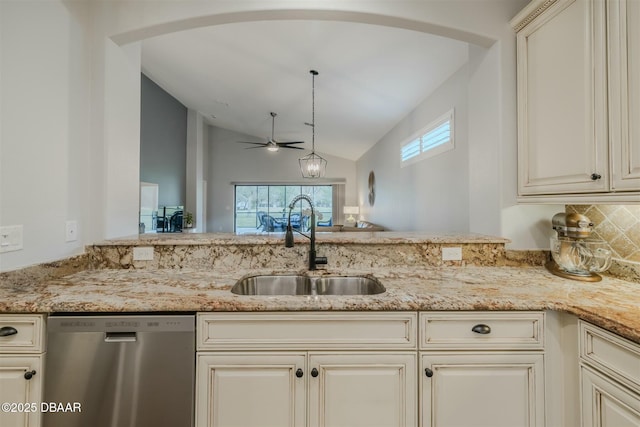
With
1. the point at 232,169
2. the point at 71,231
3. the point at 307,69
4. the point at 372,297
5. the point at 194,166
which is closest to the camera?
the point at 372,297

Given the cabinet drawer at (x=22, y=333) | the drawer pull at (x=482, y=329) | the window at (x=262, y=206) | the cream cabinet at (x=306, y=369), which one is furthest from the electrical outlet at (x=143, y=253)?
the window at (x=262, y=206)

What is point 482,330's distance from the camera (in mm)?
1115

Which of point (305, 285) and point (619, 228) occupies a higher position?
point (619, 228)

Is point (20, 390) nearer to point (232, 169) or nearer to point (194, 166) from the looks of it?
point (194, 166)

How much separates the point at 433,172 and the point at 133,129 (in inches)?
116

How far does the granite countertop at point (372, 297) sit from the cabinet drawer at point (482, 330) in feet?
0.13

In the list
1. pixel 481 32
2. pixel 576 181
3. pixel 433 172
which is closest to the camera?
pixel 576 181

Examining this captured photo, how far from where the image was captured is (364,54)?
8.87 ft

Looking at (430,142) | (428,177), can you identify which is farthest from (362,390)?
(430,142)

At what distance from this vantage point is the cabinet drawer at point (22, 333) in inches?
41.8

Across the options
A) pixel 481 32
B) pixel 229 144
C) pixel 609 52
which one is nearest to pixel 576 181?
Result: pixel 609 52

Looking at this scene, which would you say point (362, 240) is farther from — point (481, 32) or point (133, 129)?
point (133, 129)

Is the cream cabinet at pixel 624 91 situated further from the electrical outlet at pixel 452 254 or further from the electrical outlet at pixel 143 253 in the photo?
the electrical outlet at pixel 143 253

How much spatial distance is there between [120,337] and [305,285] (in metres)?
0.86
